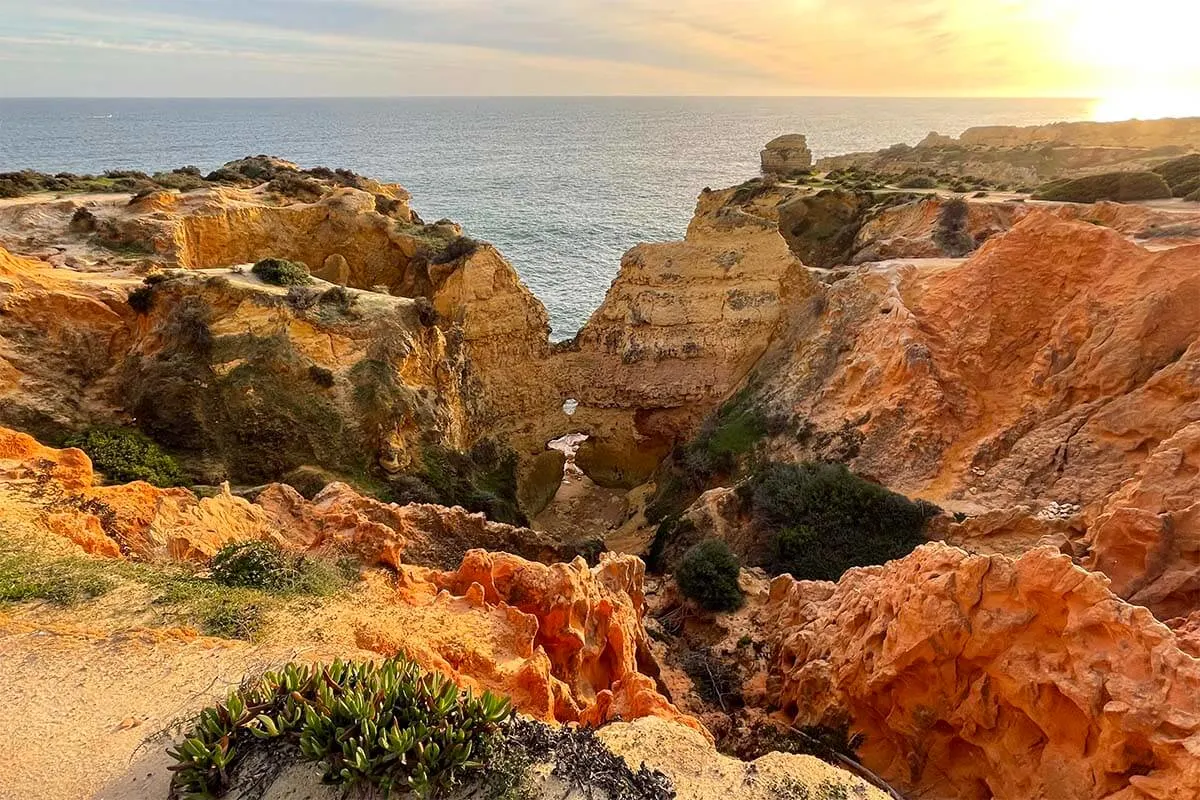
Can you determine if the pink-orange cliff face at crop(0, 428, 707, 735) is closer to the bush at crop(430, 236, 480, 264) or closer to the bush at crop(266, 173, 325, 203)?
the bush at crop(430, 236, 480, 264)

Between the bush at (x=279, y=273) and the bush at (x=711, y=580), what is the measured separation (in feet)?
53.1

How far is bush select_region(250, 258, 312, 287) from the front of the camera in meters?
22.8

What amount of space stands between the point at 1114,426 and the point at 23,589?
878 inches

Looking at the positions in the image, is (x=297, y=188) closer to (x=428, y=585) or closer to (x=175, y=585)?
(x=428, y=585)

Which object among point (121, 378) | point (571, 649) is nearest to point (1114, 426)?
point (571, 649)

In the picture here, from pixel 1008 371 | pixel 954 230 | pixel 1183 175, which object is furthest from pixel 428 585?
pixel 1183 175

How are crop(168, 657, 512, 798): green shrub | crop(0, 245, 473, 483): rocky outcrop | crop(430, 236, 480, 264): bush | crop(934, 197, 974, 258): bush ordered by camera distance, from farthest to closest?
crop(934, 197, 974, 258): bush → crop(430, 236, 480, 264): bush → crop(0, 245, 473, 483): rocky outcrop → crop(168, 657, 512, 798): green shrub

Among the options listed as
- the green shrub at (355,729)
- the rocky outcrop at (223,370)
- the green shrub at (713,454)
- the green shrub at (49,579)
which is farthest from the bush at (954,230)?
the green shrub at (49,579)

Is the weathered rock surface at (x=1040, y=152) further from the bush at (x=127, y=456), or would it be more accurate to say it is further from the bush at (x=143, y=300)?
the bush at (x=127, y=456)

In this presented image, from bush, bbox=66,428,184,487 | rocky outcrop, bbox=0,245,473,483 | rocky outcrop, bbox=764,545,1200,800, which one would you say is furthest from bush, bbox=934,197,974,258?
bush, bbox=66,428,184,487

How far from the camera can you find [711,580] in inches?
622

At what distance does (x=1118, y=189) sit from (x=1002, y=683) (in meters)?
33.7

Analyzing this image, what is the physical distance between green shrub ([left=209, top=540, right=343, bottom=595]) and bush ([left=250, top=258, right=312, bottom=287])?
14240 millimetres

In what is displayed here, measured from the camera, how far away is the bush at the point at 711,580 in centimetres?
1564
